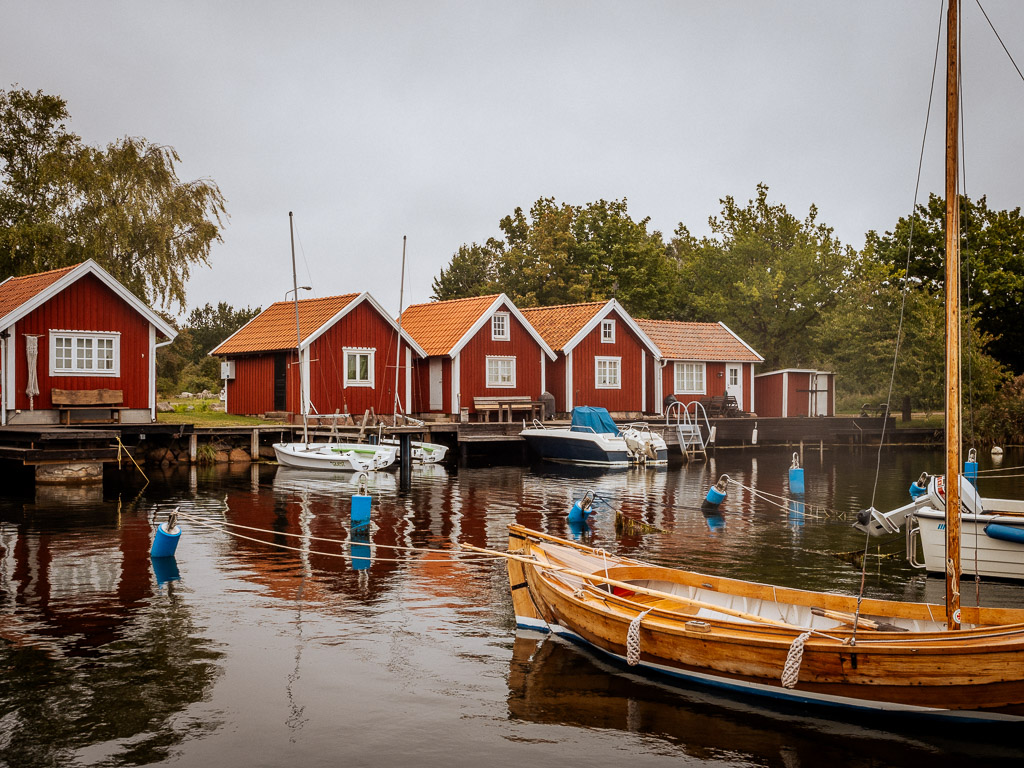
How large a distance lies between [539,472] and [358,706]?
1012 inches

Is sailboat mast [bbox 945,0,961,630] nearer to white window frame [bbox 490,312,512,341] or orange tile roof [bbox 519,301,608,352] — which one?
white window frame [bbox 490,312,512,341]

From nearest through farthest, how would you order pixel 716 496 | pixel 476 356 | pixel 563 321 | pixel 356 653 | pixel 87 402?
pixel 356 653
pixel 716 496
pixel 87 402
pixel 476 356
pixel 563 321

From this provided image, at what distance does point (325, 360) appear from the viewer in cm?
3931

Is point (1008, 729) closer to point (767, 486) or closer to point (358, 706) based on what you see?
point (358, 706)

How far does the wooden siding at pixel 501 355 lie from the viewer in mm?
42719

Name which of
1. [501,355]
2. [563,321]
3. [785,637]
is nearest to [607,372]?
[563,321]

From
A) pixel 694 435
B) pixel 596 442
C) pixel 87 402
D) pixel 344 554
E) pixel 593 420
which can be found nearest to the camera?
pixel 344 554

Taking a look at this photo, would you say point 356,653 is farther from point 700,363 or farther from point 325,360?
point 700,363

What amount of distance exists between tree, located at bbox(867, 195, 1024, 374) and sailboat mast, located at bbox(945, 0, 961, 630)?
4942cm

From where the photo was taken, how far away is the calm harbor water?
8.90 meters

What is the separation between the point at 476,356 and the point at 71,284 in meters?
17.1

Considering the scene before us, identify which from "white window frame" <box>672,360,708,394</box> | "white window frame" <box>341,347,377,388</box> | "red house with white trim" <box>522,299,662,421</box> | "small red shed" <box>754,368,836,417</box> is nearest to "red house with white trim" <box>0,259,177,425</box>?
"white window frame" <box>341,347,377,388</box>

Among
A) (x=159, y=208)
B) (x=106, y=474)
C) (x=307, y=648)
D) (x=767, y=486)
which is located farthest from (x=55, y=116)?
(x=307, y=648)

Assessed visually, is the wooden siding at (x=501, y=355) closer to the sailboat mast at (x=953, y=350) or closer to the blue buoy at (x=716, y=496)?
the blue buoy at (x=716, y=496)
